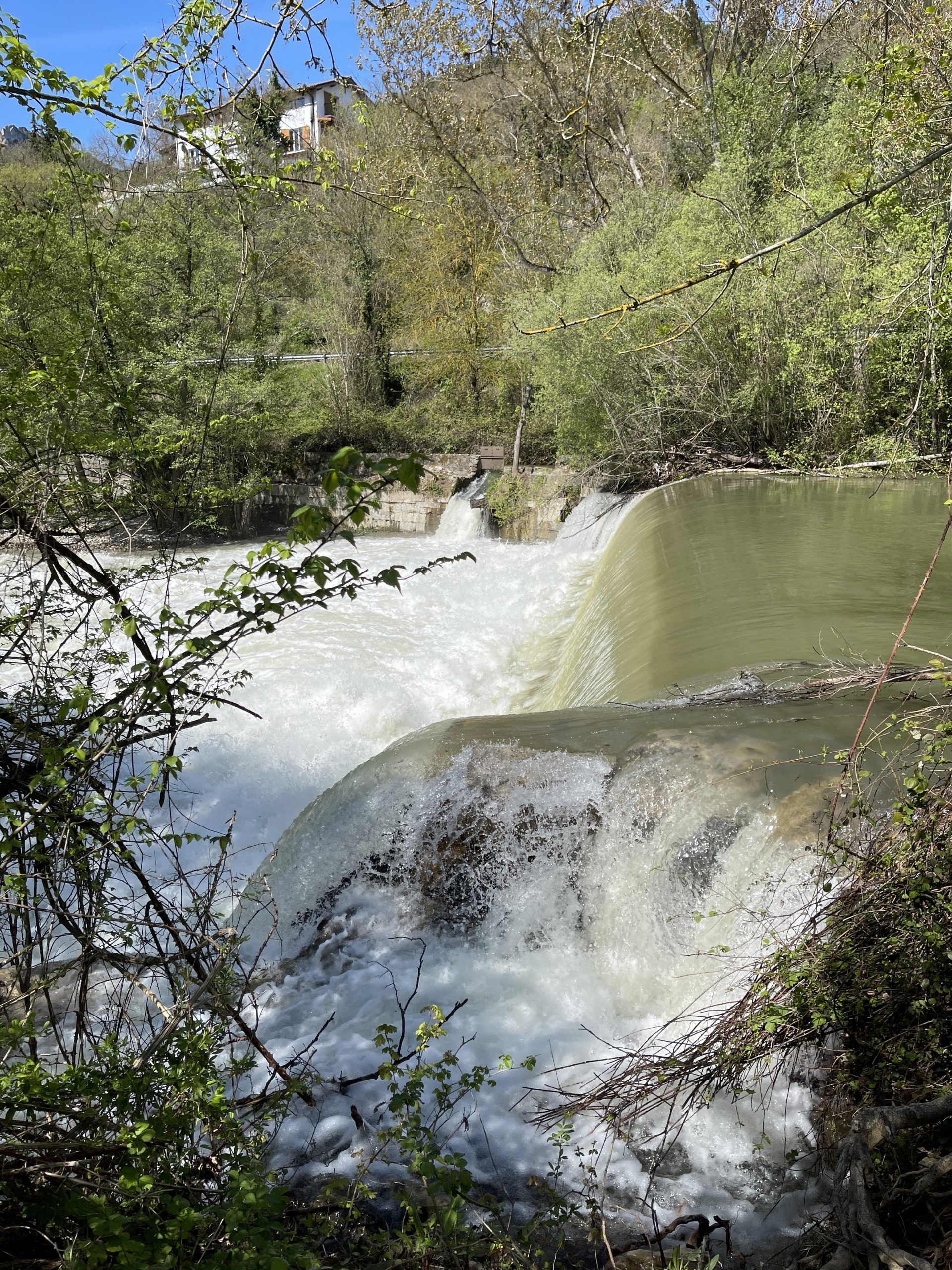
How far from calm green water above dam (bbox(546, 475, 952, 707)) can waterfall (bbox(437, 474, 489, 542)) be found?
4.68 metres

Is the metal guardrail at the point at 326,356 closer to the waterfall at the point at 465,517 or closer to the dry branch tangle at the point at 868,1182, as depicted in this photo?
the waterfall at the point at 465,517

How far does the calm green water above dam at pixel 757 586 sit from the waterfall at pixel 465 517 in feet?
15.3

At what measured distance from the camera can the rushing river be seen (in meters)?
3.05

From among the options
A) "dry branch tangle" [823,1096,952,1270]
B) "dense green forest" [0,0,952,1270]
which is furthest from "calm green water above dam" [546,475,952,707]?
"dry branch tangle" [823,1096,952,1270]

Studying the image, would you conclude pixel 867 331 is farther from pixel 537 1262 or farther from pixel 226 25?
pixel 537 1262

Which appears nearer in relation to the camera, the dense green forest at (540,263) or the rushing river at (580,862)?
the rushing river at (580,862)

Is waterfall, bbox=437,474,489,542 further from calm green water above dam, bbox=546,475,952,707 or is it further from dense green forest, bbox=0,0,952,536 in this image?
calm green water above dam, bbox=546,475,952,707

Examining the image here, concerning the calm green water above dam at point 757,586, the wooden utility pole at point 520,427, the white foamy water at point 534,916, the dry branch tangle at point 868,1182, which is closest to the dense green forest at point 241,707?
the dry branch tangle at point 868,1182

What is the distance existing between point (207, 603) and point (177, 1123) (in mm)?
1117

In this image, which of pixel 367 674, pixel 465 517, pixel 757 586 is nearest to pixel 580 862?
pixel 757 586

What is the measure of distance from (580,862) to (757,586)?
3.50 m

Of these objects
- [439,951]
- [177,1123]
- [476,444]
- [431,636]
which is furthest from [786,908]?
[476,444]

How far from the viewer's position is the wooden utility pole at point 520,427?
15789mm

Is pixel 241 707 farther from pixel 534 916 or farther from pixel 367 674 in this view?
pixel 367 674
